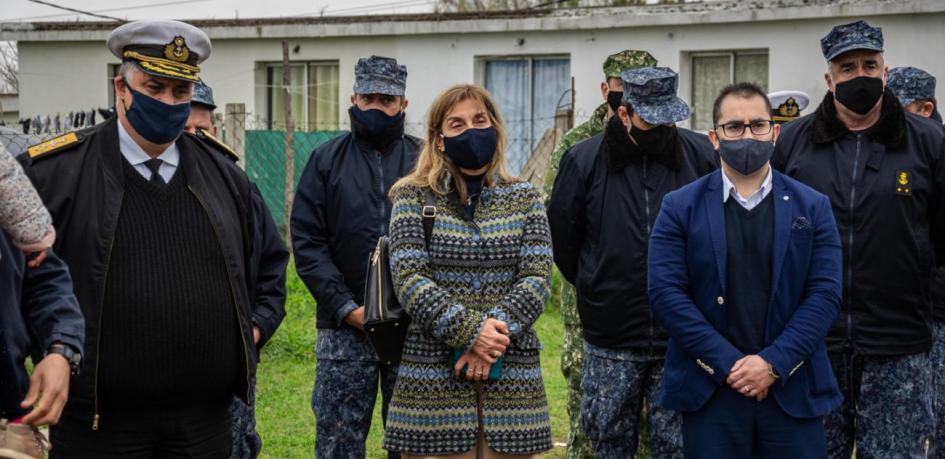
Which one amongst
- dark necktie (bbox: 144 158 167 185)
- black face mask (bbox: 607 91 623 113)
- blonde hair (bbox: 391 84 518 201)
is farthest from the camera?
black face mask (bbox: 607 91 623 113)

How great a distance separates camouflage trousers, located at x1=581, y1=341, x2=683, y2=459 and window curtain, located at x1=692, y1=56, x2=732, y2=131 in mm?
14525

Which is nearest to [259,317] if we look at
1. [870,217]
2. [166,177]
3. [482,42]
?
[166,177]

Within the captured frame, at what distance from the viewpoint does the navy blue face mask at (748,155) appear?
5.32 m

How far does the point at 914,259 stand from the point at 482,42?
16001mm

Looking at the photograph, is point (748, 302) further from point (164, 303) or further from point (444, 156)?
point (164, 303)

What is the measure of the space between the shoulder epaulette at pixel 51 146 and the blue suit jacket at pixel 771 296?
8.05ft

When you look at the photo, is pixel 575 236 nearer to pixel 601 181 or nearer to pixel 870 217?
pixel 601 181

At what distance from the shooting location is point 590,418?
20.4 feet

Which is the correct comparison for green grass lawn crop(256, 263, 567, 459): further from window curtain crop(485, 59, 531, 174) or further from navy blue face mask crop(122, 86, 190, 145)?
window curtain crop(485, 59, 531, 174)

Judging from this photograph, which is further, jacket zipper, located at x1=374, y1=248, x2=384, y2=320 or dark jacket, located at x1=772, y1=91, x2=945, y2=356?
dark jacket, located at x1=772, y1=91, x2=945, y2=356

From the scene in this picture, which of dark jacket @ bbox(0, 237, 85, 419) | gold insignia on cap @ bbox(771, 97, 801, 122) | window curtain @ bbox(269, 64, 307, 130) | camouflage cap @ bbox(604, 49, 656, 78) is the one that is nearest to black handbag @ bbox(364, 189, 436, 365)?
dark jacket @ bbox(0, 237, 85, 419)

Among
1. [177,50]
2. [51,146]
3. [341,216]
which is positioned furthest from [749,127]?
[51,146]

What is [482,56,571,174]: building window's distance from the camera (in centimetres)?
2127

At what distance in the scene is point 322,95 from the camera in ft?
75.6
